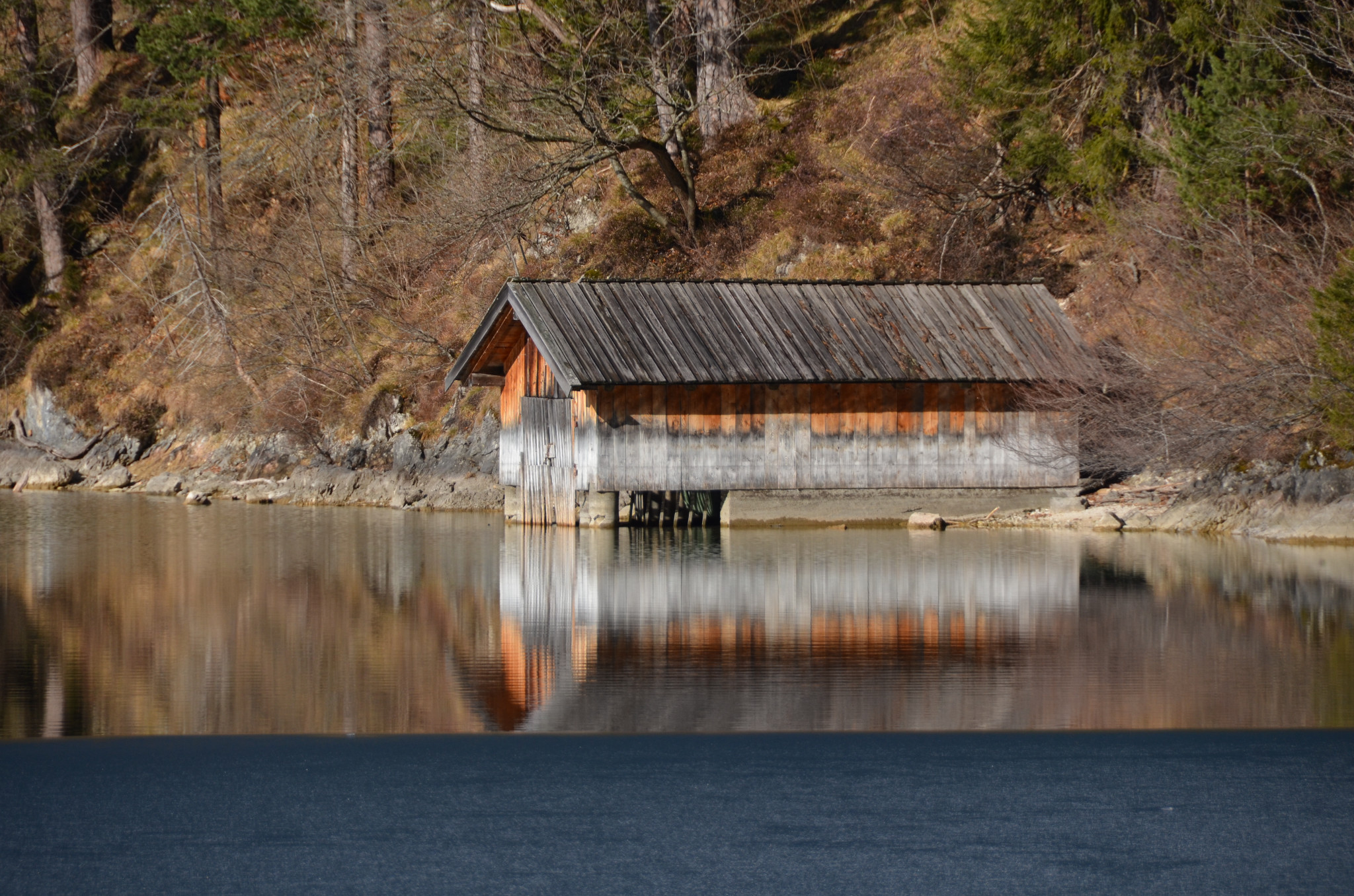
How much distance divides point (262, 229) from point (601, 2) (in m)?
14.0

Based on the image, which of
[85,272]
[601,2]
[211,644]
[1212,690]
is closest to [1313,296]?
[1212,690]

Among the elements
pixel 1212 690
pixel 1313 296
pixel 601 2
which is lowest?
pixel 1212 690

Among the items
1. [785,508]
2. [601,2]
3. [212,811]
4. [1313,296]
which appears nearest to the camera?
[212,811]

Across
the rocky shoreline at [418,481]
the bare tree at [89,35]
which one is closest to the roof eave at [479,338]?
the rocky shoreline at [418,481]

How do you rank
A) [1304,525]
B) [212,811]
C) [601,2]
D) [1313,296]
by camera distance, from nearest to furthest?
[212,811] → [1313,296] → [1304,525] → [601,2]

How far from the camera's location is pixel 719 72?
132 feet

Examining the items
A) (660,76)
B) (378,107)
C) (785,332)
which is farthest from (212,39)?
(785,332)

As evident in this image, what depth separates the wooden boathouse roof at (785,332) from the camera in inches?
934

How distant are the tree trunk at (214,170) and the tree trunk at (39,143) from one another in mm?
5507

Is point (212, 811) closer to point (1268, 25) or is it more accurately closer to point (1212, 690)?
point (1212, 690)

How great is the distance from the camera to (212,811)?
696 centimetres

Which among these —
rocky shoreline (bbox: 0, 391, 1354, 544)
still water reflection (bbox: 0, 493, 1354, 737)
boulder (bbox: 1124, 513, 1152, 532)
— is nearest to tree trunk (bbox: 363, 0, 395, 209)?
rocky shoreline (bbox: 0, 391, 1354, 544)

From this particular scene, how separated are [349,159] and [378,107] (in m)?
1.96

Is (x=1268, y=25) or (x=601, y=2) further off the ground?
(x=601, y=2)
